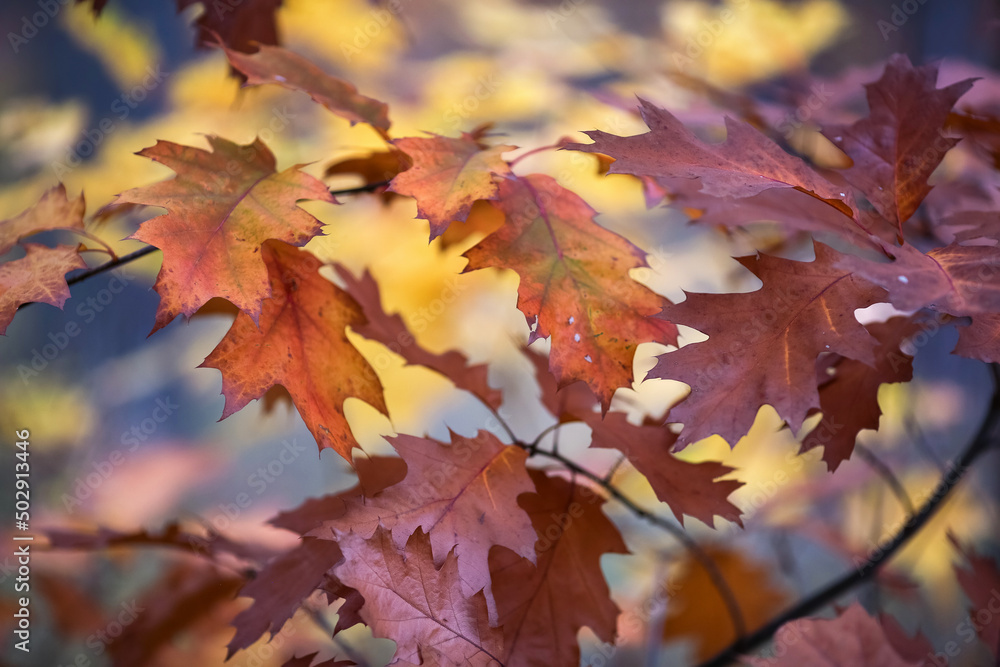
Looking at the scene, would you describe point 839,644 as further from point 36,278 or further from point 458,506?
point 36,278

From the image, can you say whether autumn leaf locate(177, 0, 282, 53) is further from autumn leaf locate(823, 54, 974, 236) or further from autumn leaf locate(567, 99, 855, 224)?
autumn leaf locate(823, 54, 974, 236)

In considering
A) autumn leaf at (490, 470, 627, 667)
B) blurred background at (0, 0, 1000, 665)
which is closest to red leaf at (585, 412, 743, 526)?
autumn leaf at (490, 470, 627, 667)

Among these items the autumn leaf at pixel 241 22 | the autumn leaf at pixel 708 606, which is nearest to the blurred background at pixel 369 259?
the autumn leaf at pixel 708 606

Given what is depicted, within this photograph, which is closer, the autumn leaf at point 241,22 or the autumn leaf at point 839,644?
the autumn leaf at point 839,644

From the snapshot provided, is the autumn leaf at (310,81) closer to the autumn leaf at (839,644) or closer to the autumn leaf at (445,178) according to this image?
the autumn leaf at (445,178)

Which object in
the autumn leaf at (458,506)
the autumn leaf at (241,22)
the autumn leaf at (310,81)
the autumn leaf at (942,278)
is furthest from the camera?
the autumn leaf at (241,22)
